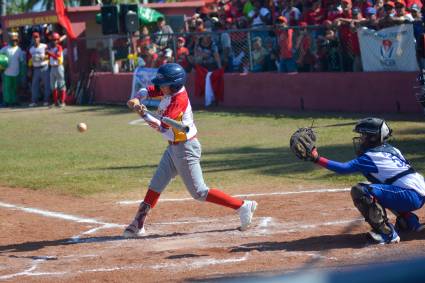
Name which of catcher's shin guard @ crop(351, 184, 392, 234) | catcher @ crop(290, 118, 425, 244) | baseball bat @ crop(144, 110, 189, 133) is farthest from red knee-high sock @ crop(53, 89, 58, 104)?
catcher's shin guard @ crop(351, 184, 392, 234)

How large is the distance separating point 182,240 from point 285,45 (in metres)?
12.3

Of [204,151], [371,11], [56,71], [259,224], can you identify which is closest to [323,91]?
[371,11]

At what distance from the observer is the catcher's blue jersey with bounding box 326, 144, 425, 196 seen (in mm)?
6422

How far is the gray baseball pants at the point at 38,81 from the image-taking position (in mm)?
25203

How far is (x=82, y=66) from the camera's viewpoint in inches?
1062

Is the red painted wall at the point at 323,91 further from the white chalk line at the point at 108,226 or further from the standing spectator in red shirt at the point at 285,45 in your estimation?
the white chalk line at the point at 108,226

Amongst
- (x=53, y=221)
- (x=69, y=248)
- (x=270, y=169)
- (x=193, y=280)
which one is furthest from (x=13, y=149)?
(x=193, y=280)

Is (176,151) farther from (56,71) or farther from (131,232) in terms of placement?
(56,71)

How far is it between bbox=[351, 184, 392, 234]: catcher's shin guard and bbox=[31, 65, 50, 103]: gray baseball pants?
20.0 meters

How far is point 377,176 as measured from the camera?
258 inches

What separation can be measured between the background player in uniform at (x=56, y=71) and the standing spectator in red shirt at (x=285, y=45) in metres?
7.97

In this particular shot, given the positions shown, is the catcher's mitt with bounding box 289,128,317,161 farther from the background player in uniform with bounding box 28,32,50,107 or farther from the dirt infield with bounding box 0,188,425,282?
the background player in uniform with bounding box 28,32,50,107

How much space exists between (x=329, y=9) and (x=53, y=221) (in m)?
12.0

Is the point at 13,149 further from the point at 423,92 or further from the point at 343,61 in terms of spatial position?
the point at 423,92
